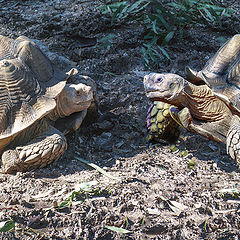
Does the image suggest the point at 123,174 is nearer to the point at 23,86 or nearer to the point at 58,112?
the point at 58,112

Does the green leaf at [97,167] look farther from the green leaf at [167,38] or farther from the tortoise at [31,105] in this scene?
the green leaf at [167,38]

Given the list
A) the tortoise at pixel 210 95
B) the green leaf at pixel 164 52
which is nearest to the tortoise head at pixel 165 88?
the tortoise at pixel 210 95

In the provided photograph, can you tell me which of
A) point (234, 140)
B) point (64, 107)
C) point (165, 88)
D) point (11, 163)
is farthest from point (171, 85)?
point (11, 163)

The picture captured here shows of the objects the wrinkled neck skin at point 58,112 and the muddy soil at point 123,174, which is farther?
the wrinkled neck skin at point 58,112

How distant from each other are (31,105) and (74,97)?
14.8 inches

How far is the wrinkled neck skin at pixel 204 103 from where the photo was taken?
284 centimetres

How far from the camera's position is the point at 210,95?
286 centimetres

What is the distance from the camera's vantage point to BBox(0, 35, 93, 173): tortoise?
8.37 ft

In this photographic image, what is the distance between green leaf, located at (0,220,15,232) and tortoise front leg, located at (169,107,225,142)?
1.53 metres

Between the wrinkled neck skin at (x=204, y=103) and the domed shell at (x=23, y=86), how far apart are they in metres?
1.06

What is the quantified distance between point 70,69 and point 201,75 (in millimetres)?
1233

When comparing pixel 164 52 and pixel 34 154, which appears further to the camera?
pixel 164 52

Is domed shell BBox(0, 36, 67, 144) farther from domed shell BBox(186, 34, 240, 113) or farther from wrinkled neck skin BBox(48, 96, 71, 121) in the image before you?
domed shell BBox(186, 34, 240, 113)

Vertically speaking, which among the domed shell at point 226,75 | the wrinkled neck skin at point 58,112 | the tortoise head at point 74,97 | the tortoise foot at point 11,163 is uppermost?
the domed shell at point 226,75
